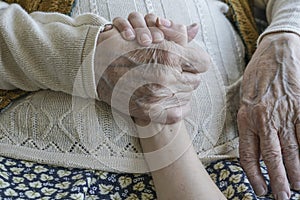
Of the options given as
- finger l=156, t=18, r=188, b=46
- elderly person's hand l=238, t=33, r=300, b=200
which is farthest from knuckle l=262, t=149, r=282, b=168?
finger l=156, t=18, r=188, b=46

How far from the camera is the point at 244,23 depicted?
1263 mm

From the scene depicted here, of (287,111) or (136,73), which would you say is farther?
(287,111)

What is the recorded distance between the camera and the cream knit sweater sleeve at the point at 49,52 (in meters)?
0.95

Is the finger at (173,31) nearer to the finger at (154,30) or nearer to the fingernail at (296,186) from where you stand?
the finger at (154,30)

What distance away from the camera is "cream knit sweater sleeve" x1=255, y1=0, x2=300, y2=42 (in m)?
1.12

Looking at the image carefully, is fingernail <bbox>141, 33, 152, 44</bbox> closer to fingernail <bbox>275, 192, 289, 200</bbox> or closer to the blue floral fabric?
the blue floral fabric

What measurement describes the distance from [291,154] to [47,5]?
0.61 metres

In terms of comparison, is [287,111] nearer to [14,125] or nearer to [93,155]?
[93,155]

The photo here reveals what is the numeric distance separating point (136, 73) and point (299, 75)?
0.37 metres

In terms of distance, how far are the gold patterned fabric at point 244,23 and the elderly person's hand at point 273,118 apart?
0.15 meters

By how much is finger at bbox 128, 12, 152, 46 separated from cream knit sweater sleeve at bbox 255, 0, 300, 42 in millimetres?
337

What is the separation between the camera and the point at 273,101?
1.03 m

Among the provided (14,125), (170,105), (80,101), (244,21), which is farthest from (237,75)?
(14,125)

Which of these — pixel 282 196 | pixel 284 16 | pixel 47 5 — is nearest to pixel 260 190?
pixel 282 196
